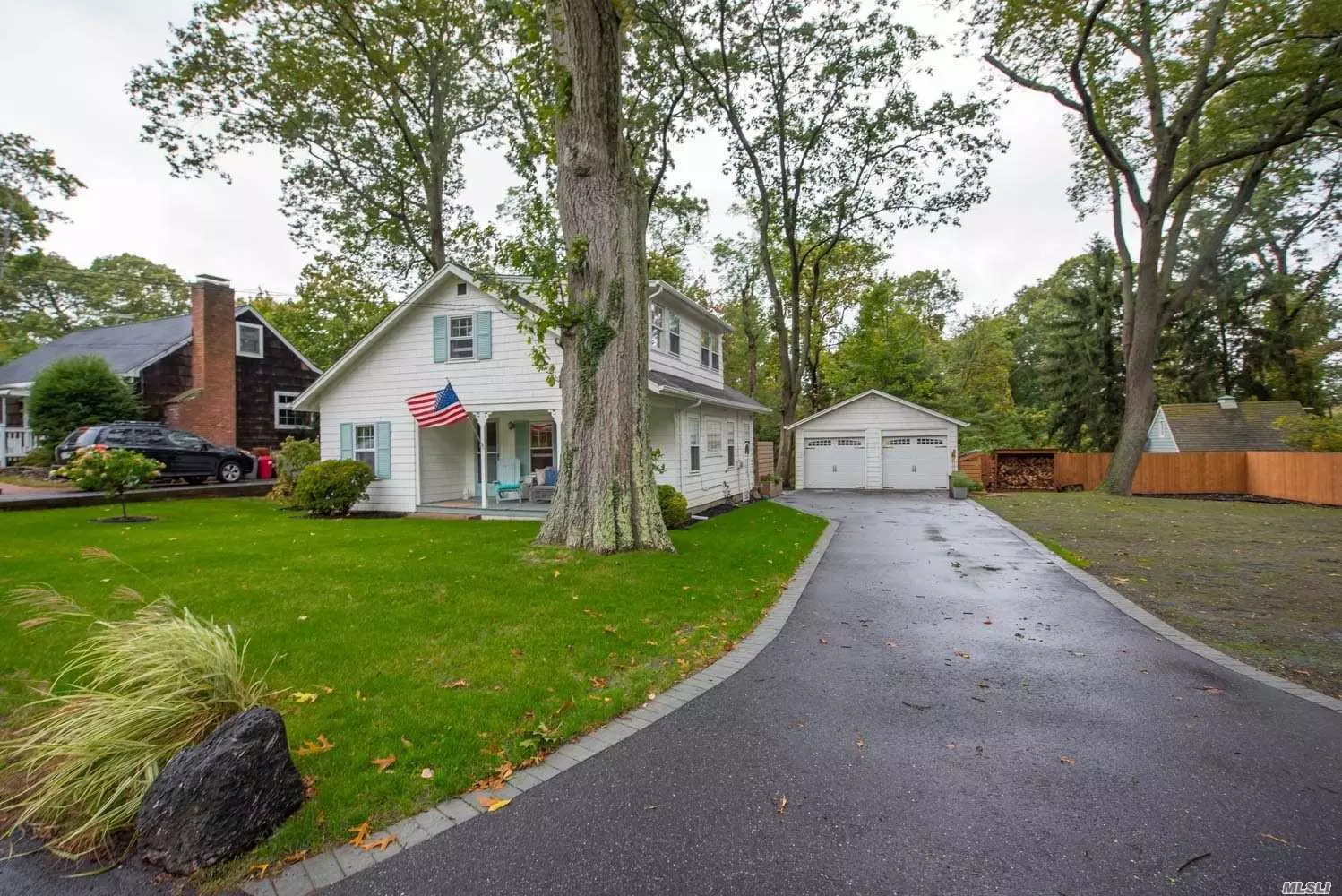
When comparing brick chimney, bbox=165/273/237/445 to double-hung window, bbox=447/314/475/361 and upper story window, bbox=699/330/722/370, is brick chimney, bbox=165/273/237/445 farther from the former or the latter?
upper story window, bbox=699/330/722/370

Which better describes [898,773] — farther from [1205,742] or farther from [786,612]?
[786,612]

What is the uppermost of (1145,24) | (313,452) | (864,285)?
(1145,24)

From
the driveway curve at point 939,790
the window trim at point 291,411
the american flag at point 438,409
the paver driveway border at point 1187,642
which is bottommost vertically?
the driveway curve at point 939,790

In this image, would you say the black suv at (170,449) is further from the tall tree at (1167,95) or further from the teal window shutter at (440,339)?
the tall tree at (1167,95)

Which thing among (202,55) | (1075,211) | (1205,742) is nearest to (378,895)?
(1205,742)

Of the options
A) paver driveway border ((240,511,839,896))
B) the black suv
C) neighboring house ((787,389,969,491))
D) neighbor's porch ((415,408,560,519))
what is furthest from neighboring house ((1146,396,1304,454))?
the black suv

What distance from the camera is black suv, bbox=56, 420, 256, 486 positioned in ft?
53.3

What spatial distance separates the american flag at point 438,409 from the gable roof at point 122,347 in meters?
14.5

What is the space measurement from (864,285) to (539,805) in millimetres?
33472

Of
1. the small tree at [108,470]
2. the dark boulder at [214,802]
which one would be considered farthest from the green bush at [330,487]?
the dark boulder at [214,802]

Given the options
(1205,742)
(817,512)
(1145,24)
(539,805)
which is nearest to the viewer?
(539,805)

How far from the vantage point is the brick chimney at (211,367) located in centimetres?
2123

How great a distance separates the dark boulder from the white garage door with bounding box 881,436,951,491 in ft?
76.9

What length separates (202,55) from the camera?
15.9m
